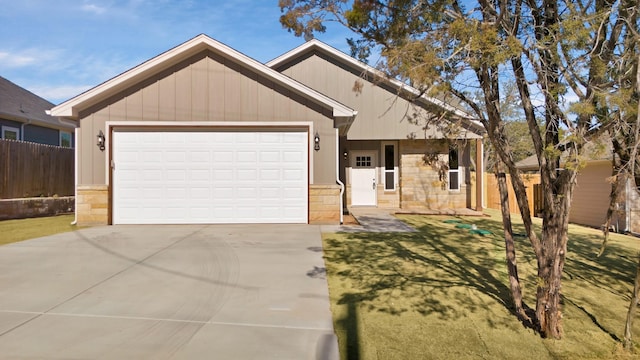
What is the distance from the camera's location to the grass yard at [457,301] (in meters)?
3.78

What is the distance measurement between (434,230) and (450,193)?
5.75 meters

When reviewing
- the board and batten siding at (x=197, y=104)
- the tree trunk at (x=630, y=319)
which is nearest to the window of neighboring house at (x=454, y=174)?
the board and batten siding at (x=197, y=104)

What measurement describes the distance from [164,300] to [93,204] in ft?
23.6

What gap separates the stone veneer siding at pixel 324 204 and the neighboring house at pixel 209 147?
3 centimetres

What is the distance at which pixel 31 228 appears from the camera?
1023cm

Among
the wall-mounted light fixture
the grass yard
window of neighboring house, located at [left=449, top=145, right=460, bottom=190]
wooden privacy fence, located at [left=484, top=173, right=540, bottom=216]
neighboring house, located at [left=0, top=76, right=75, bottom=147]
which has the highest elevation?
neighboring house, located at [left=0, top=76, right=75, bottom=147]

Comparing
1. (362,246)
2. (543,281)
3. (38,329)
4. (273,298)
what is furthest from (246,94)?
(543,281)

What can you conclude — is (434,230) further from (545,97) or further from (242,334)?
(242,334)

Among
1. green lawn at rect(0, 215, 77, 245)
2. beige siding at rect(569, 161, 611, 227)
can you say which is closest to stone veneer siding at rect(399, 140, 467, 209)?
beige siding at rect(569, 161, 611, 227)

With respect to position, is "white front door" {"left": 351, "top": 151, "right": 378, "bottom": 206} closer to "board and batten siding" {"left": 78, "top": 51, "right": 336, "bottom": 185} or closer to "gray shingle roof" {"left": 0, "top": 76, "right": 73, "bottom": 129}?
"board and batten siding" {"left": 78, "top": 51, "right": 336, "bottom": 185}

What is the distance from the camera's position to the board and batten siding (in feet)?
35.0

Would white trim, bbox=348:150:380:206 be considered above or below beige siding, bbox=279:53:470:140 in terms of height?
below

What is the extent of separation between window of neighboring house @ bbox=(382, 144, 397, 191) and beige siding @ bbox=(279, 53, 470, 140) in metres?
1.05

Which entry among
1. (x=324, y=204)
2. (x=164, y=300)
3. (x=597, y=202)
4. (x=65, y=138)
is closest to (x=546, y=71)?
(x=164, y=300)
